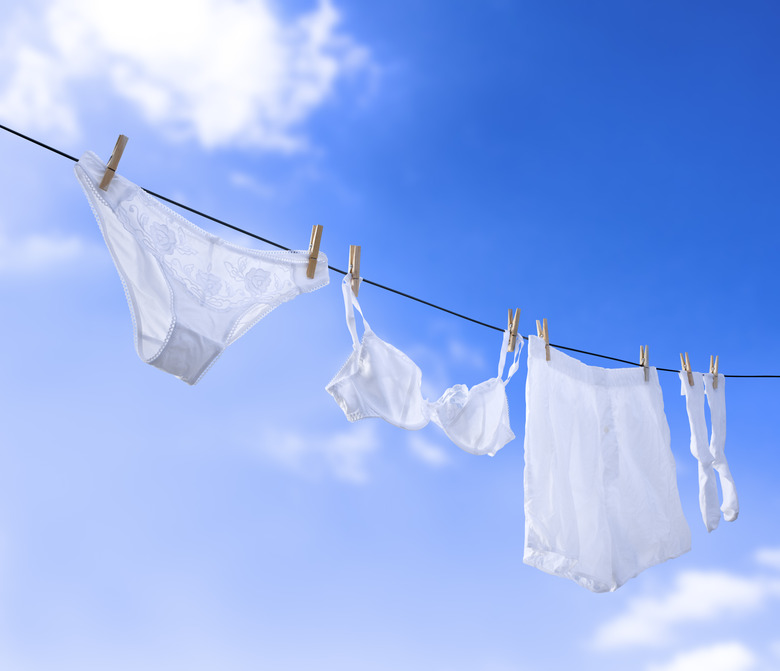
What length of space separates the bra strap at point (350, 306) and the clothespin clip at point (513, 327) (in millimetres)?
644

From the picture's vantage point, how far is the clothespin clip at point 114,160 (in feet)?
6.29

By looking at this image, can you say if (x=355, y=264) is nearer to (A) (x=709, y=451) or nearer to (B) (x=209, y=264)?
(B) (x=209, y=264)

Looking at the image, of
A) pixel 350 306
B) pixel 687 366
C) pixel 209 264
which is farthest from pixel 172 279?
pixel 687 366

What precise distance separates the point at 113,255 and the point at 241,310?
40 cm

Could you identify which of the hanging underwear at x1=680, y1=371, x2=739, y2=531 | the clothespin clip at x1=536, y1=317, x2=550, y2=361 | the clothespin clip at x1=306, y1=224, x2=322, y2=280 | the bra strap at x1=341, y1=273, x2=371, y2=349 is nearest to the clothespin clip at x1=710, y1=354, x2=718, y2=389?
the hanging underwear at x1=680, y1=371, x2=739, y2=531

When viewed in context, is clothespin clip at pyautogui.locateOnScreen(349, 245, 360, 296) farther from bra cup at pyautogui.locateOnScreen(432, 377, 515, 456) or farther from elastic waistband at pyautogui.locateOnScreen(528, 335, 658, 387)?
elastic waistband at pyautogui.locateOnScreen(528, 335, 658, 387)

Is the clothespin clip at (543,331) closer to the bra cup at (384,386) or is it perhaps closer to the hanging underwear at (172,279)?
the bra cup at (384,386)

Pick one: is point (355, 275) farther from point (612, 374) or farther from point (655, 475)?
point (655, 475)

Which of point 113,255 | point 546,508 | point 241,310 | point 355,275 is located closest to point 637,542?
point 546,508

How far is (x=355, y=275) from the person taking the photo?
2.34 metres

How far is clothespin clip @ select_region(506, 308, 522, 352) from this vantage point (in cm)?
268

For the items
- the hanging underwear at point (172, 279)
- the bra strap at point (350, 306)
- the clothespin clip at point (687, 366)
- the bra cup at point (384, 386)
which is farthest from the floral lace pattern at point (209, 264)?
the clothespin clip at point (687, 366)

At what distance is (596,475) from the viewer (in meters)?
2.72

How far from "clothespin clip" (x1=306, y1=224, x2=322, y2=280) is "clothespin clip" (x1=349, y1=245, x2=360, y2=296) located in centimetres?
13
